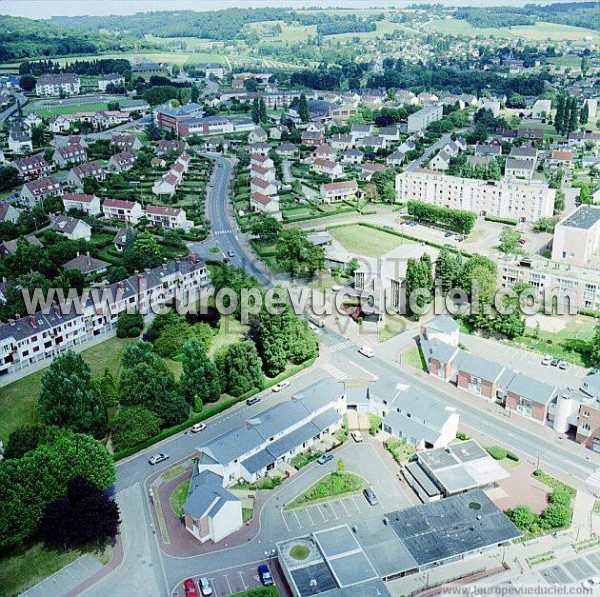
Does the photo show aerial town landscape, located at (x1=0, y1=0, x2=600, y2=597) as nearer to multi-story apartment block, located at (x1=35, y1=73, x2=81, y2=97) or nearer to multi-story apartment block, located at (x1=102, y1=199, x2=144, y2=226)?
→ multi-story apartment block, located at (x1=102, y1=199, x2=144, y2=226)

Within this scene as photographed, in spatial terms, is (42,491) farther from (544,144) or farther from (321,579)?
(544,144)

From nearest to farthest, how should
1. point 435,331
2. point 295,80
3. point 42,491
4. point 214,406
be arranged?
point 42,491 → point 214,406 → point 435,331 → point 295,80

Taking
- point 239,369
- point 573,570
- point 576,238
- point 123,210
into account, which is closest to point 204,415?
point 239,369

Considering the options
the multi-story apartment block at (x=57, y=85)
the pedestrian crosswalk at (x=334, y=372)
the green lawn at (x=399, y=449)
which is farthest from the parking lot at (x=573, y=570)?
the multi-story apartment block at (x=57, y=85)

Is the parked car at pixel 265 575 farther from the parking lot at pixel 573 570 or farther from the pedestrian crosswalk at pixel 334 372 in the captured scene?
the pedestrian crosswalk at pixel 334 372

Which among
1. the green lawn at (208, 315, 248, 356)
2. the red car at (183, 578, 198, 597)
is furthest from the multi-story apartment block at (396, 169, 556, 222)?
the red car at (183, 578, 198, 597)

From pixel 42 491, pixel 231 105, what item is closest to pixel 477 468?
pixel 42 491

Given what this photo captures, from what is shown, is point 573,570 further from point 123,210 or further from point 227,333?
point 123,210
